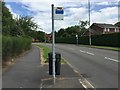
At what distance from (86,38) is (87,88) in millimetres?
62823

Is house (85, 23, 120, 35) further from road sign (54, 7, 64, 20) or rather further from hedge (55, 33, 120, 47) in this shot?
road sign (54, 7, 64, 20)

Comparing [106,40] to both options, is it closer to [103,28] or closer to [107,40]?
[107,40]

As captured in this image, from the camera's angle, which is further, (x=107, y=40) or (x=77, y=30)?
(x=77, y=30)

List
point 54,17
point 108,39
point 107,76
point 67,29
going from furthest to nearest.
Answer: point 67,29 < point 108,39 < point 107,76 < point 54,17

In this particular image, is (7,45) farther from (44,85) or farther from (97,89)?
(97,89)

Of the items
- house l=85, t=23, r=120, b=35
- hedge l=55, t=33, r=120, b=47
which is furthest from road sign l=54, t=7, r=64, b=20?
house l=85, t=23, r=120, b=35

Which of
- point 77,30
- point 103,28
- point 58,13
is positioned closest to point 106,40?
point 58,13

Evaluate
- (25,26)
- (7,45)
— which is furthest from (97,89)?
(25,26)

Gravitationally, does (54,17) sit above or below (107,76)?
above

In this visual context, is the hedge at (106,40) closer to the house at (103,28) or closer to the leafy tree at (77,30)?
the house at (103,28)

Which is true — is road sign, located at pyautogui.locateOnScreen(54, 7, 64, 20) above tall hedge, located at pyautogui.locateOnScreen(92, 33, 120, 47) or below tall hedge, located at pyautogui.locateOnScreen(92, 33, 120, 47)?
above

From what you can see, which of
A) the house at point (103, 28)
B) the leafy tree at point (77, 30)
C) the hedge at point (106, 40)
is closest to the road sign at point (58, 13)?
the hedge at point (106, 40)

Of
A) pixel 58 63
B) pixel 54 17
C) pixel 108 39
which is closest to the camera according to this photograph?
pixel 54 17

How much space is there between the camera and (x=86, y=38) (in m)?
72.8
